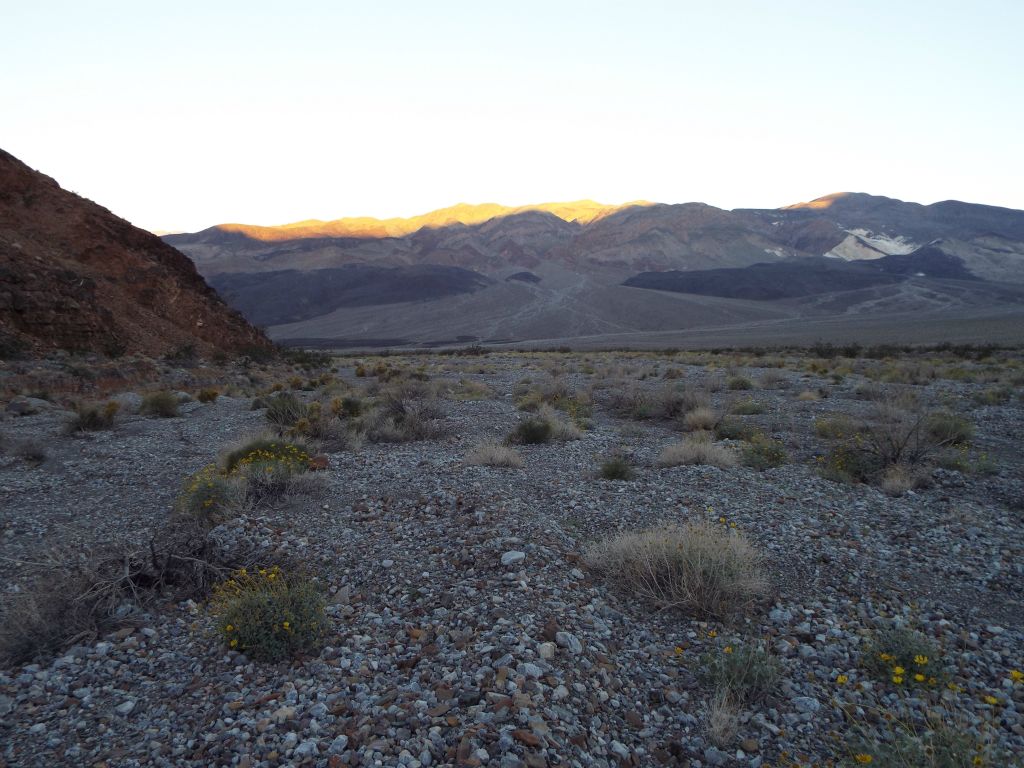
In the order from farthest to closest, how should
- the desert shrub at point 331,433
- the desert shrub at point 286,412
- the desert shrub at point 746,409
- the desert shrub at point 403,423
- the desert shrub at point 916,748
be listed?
the desert shrub at point 746,409 < the desert shrub at point 286,412 < the desert shrub at point 403,423 < the desert shrub at point 331,433 < the desert shrub at point 916,748

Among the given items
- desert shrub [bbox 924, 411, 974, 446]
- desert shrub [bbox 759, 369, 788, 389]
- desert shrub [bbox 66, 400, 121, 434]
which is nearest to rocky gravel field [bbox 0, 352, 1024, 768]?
desert shrub [bbox 924, 411, 974, 446]

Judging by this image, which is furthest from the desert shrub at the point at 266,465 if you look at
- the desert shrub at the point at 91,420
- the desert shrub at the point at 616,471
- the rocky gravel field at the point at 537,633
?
the desert shrub at the point at 91,420

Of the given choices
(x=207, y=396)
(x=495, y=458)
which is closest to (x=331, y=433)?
(x=495, y=458)

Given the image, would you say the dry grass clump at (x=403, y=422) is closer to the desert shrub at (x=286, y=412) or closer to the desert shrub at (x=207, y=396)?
the desert shrub at (x=286, y=412)

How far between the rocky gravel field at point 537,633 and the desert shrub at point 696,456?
0.25 metres

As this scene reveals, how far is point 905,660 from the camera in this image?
171 inches

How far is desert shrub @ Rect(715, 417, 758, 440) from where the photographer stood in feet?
40.2

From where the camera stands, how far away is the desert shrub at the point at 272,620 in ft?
14.9

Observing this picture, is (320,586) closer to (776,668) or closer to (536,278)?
(776,668)

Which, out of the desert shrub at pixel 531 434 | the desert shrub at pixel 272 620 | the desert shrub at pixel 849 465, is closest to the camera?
the desert shrub at pixel 272 620

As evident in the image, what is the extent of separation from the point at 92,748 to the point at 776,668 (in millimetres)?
4103

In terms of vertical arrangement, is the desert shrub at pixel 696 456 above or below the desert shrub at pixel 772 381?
above

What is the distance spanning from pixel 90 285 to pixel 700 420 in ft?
81.1

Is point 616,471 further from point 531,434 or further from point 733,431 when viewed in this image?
point 733,431
